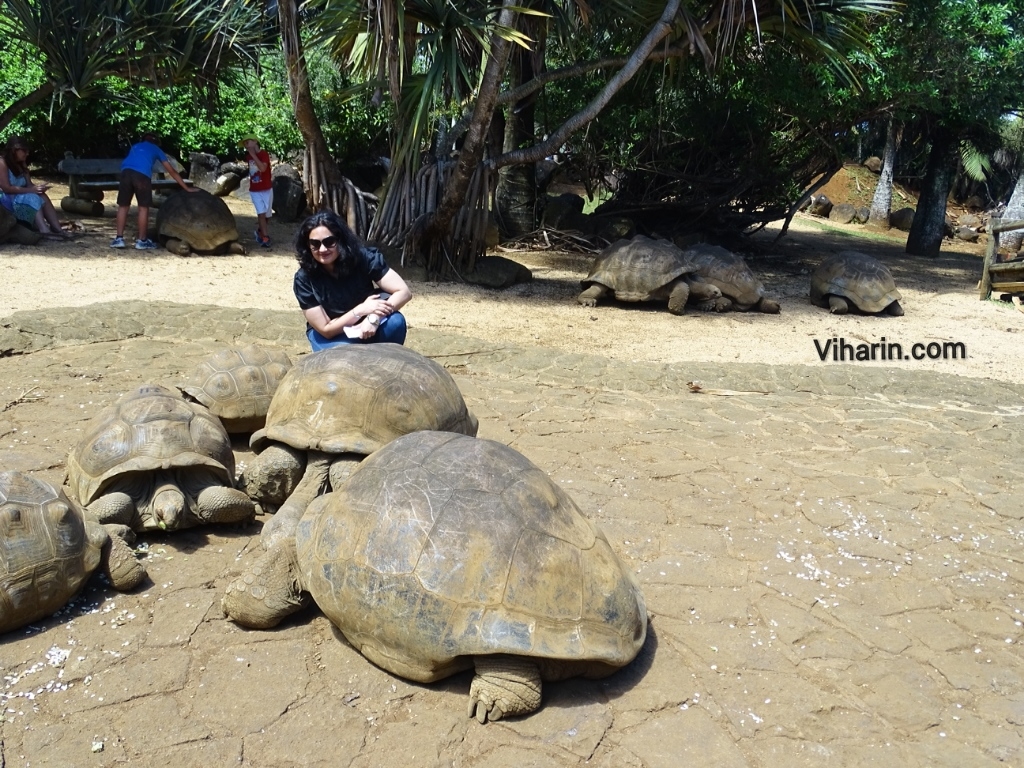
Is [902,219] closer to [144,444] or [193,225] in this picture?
[193,225]

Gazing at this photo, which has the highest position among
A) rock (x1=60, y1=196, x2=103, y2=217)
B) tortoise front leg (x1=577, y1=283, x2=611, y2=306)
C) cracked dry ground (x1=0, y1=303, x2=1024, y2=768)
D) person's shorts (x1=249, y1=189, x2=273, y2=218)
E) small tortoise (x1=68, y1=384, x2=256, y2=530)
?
person's shorts (x1=249, y1=189, x2=273, y2=218)

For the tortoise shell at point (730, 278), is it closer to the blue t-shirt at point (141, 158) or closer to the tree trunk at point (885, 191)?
the blue t-shirt at point (141, 158)

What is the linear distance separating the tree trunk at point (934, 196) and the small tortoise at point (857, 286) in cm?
617

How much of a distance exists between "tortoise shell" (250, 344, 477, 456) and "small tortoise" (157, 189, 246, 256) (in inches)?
288

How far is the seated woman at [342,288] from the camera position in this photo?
15.9ft

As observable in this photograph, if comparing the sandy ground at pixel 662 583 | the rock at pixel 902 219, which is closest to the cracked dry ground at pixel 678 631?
the sandy ground at pixel 662 583

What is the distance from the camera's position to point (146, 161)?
35.4ft

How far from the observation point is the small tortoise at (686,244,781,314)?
9719 mm

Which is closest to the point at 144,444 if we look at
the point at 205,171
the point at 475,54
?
the point at 475,54

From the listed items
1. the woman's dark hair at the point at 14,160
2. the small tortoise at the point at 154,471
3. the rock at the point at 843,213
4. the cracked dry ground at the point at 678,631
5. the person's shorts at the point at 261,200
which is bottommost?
the cracked dry ground at the point at 678,631

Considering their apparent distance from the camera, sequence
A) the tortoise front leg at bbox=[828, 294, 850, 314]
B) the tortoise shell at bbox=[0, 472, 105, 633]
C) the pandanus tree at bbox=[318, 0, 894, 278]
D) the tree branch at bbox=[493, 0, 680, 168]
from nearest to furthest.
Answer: the tortoise shell at bbox=[0, 472, 105, 633]
the pandanus tree at bbox=[318, 0, 894, 278]
the tree branch at bbox=[493, 0, 680, 168]
the tortoise front leg at bbox=[828, 294, 850, 314]

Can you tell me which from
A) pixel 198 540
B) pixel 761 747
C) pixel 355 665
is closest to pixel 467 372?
pixel 198 540

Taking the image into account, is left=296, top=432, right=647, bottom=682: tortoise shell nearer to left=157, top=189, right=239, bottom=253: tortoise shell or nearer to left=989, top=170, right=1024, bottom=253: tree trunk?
left=157, top=189, right=239, bottom=253: tortoise shell

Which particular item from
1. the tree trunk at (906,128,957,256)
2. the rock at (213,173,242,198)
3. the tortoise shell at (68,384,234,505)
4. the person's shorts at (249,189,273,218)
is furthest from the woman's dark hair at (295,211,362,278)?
the tree trunk at (906,128,957,256)
